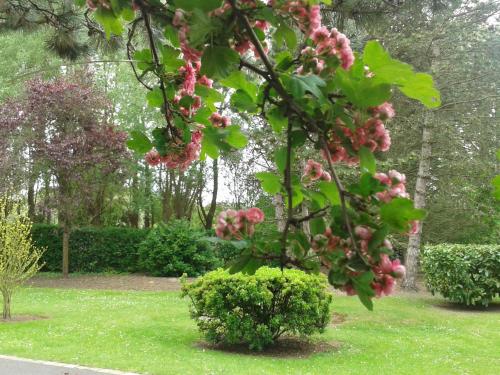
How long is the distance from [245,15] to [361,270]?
436mm

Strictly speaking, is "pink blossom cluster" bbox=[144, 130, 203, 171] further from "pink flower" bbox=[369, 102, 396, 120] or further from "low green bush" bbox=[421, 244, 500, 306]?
"low green bush" bbox=[421, 244, 500, 306]

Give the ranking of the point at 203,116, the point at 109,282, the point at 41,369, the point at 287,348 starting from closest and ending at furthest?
the point at 203,116 → the point at 41,369 → the point at 287,348 → the point at 109,282

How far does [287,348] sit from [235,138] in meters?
6.02

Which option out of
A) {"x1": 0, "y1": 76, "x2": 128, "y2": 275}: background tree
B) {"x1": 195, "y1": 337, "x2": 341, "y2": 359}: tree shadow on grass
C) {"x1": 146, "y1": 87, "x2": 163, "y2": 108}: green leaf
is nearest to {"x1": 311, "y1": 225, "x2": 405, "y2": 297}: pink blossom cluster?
{"x1": 146, "y1": 87, "x2": 163, "y2": 108}: green leaf

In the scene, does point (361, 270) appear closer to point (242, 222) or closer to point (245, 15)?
point (242, 222)

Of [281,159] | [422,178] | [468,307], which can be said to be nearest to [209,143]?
[281,159]

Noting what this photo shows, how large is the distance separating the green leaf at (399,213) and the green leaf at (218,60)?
323mm

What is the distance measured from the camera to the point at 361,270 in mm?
800

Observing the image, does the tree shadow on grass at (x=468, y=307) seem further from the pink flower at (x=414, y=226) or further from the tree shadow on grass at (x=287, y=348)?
the pink flower at (x=414, y=226)

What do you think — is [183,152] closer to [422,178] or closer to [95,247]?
[422,178]

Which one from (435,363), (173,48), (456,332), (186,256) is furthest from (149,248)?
(173,48)

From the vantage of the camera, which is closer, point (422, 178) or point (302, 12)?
point (302, 12)

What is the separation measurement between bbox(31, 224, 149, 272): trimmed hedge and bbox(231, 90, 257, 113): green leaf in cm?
1413

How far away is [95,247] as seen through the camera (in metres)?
15.0
